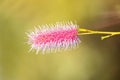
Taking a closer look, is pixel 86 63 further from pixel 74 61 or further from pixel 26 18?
pixel 26 18

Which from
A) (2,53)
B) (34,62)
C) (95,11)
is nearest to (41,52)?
(34,62)

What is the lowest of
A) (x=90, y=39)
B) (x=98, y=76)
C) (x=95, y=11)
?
(x=98, y=76)

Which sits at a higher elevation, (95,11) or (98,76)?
(95,11)
